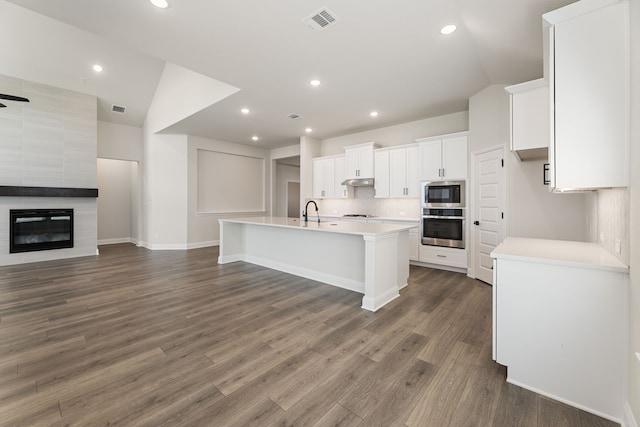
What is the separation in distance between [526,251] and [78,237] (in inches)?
314

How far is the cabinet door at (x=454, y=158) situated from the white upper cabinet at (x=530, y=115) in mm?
2270

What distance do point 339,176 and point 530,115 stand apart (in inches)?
175

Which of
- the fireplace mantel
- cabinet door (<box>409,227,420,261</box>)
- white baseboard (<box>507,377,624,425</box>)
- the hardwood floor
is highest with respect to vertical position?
the fireplace mantel

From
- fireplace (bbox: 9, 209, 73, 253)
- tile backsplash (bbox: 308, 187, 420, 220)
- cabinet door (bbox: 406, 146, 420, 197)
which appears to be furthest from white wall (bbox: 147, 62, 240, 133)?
tile backsplash (bbox: 308, 187, 420, 220)

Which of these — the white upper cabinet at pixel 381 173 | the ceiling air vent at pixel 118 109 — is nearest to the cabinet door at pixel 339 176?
the white upper cabinet at pixel 381 173

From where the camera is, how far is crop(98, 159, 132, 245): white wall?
761 cm

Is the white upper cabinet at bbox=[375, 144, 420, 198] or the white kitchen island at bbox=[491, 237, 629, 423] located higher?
the white upper cabinet at bbox=[375, 144, 420, 198]

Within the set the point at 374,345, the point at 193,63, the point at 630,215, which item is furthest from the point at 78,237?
the point at 630,215

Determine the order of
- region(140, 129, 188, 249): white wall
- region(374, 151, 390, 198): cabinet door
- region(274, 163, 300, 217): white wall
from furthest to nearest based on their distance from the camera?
region(274, 163, 300, 217): white wall
region(140, 129, 188, 249): white wall
region(374, 151, 390, 198): cabinet door

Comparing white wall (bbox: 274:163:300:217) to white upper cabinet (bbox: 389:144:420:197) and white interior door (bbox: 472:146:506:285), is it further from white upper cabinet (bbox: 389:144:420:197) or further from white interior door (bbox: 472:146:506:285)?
white interior door (bbox: 472:146:506:285)

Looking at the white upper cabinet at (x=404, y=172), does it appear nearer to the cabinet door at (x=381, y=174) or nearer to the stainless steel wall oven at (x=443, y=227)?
the cabinet door at (x=381, y=174)

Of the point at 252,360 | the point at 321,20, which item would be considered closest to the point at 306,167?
the point at 321,20

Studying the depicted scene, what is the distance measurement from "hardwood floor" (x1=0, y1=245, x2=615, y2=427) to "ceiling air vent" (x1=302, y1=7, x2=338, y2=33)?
2.97 m

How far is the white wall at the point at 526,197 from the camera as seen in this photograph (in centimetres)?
311
